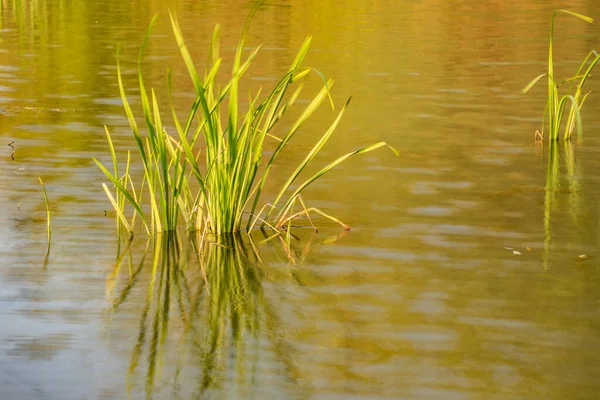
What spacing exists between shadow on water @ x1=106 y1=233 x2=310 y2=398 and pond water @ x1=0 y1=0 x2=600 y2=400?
0.04 feet

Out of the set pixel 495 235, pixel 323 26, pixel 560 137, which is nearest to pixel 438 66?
pixel 560 137

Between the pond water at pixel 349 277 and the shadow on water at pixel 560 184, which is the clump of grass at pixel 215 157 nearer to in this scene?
the pond water at pixel 349 277

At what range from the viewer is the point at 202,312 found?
4.77 meters

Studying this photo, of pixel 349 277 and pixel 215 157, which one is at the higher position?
pixel 215 157

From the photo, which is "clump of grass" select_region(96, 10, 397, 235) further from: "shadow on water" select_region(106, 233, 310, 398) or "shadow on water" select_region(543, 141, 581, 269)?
"shadow on water" select_region(543, 141, 581, 269)

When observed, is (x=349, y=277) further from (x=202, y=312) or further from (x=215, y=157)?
(x=215, y=157)

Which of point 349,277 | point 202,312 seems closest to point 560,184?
point 349,277

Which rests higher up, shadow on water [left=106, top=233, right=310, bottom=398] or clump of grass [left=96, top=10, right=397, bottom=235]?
clump of grass [left=96, top=10, right=397, bottom=235]

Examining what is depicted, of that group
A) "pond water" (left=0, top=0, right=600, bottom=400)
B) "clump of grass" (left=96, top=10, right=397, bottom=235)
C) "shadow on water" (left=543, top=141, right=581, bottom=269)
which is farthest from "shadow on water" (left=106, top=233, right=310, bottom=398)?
"shadow on water" (left=543, top=141, right=581, bottom=269)

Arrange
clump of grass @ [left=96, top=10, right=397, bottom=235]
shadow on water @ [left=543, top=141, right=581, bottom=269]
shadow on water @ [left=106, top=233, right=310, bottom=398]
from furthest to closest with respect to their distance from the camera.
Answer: shadow on water @ [left=543, top=141, right=581, bottom=269] → clump of grass @ [left=96, top=10, right=397, bottom=235] → shadow on water @ [left=106, top=233, right=310, bottom=398]

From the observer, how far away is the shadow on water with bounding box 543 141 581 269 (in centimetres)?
643

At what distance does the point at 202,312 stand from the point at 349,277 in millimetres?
841

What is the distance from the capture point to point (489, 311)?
4785 millimetres

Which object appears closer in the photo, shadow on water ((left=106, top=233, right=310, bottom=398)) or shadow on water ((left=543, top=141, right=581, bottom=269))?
shadow on water ((left=106, top=233, right=310, bottom=398))
